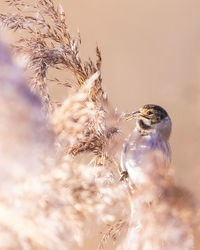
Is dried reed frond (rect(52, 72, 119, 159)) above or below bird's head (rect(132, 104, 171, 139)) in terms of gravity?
above

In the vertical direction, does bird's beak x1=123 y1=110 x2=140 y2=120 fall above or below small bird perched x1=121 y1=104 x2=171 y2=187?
above

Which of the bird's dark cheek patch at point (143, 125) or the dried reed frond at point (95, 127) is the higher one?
the dried reed frond at point (95, 127)

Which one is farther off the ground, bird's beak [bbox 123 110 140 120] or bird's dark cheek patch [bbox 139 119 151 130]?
bird's beak [bbox 123 110 140 120]

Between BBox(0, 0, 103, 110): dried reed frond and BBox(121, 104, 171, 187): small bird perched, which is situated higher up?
BBox(0, 0, 103, 110): dried reed frond

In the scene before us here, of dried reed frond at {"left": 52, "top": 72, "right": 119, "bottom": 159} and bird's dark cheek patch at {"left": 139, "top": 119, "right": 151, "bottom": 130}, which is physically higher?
dried reed frond at {"left": 52, "top": 72, "right": 119, "bottom": 159}

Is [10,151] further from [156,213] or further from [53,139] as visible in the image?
[156,213]

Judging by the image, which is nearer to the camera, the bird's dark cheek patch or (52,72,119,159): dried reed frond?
(52,72,119,159): dried reed frond

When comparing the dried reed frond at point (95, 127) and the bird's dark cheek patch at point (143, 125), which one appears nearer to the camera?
the dried reed frond at point (95, 127)

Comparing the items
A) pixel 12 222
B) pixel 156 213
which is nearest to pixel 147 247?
pixel 156 213
